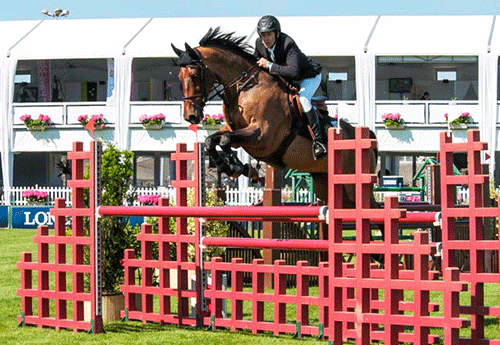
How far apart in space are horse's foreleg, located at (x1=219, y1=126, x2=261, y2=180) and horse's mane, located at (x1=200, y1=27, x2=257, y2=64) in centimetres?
91

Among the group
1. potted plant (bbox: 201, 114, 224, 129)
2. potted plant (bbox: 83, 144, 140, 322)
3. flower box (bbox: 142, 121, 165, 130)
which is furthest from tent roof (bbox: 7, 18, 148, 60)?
potted plant (bbox: 83, 144, 140, 322)

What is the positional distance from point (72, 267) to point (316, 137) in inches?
101

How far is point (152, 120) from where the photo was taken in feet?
97.0

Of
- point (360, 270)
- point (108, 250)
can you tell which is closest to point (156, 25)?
point (108, 250)

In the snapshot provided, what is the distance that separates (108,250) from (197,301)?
1.26 meters

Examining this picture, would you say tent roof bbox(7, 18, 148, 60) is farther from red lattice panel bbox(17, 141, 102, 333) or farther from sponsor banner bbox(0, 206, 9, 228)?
red lattice panel bbox(17, 141, 102, 333)

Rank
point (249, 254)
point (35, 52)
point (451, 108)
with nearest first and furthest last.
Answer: point (249, 254) → point (451, 108) → point (35, 52)

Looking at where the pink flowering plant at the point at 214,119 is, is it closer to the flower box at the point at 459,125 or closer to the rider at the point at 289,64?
the flower box at the point at 459,125

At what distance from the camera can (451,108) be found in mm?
27703

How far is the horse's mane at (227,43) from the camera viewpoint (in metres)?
10.0

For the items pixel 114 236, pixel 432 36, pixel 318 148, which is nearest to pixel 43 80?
pixel 432 36

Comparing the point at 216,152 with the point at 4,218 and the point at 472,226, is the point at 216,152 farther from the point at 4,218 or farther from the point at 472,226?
the point at 4,218

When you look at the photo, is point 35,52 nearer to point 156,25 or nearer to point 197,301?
Answer: point 156,25

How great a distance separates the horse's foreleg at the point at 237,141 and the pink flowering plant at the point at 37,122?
72.1ft
